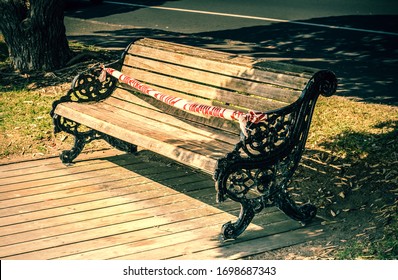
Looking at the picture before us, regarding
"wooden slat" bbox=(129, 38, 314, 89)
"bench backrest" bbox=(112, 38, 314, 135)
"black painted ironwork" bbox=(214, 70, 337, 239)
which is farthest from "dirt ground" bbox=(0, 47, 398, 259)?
"wooden slat" bbox=(129, 38, 314, 89)

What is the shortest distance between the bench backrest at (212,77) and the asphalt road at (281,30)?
11.4 feet

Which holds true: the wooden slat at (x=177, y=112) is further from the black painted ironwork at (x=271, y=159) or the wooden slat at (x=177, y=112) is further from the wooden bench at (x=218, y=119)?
the black painted ironwork at (x=271, y=159)

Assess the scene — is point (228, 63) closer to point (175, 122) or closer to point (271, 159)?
point (175, 122)

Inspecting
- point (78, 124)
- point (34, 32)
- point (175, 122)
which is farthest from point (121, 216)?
point (34, 32)

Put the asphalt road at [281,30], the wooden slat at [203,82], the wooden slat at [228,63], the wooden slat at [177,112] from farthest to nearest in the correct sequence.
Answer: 1. the asphalt road at [281,30]
2. the wooden slat at [177,112]
3. the wooden slat at [203,82]
4. the wooden slat at [228,63]

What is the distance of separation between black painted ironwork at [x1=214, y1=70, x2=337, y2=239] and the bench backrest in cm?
14

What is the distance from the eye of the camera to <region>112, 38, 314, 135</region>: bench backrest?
6.21m

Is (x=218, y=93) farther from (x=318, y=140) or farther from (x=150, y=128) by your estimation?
(x=318, y=140)

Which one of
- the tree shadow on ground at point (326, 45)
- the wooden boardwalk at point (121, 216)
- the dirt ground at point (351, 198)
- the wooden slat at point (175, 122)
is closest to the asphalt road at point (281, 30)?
the tree shadow on ground at point (326, 45)

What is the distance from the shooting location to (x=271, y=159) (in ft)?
19.5

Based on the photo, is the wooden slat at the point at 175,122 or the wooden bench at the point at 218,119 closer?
the wooden bench at the point at 218,119

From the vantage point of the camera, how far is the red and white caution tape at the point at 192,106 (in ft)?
18.8

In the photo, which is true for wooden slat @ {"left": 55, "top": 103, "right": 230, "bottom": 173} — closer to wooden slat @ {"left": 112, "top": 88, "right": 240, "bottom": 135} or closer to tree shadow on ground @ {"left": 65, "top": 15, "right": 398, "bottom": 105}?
wooden slat @ {"left": 112, "top": 88, "right": 240, "bottom": 135}
